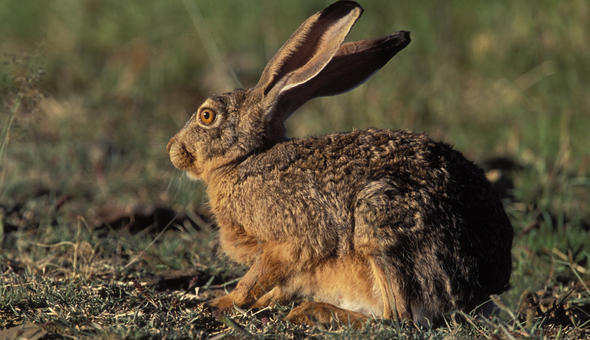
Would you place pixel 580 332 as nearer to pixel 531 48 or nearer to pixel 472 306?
pixel 472 306

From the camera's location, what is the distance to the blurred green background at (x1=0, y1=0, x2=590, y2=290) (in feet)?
20.9

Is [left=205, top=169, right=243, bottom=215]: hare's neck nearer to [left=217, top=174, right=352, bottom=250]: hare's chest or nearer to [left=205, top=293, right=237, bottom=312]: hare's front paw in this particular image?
[left=217, top=174, right=352, bottom=250]: hare's chest

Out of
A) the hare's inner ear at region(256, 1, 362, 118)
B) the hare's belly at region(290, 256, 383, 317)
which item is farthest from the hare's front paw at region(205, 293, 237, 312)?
the hare's inner ear at region(256, 1, 362, 118)

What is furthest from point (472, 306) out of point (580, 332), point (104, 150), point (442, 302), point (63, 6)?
point (63, 6)

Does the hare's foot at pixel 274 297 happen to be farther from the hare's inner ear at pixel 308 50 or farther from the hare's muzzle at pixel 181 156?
the hare's inner ear at pixel 308 50

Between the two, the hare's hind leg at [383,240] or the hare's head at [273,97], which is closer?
the hare's hind leg at [383,240]

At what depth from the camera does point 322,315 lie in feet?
13.0

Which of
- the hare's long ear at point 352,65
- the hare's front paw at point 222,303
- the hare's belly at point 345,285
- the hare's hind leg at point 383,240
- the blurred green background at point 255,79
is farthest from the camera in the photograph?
the blurred green background at point 255,79

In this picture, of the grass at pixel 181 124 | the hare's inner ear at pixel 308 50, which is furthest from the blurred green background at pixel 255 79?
the hare's inner ear at pixel 308 50

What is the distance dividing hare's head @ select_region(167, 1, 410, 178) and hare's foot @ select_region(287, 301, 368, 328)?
40.8 inches

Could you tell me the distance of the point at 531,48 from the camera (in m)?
8.05

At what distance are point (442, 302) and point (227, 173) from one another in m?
1.47

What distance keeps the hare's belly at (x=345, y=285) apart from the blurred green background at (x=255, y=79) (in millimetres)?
1896

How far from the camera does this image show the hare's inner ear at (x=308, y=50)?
4348 millimetres
